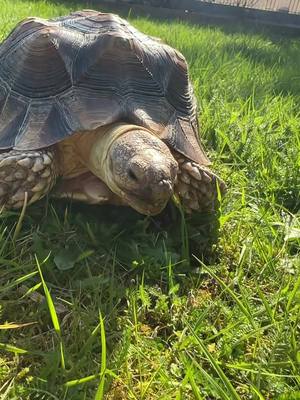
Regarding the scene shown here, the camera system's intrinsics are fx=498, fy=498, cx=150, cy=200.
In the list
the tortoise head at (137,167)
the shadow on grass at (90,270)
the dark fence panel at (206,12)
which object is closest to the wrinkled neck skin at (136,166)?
→ the tortoise head at (137,167)

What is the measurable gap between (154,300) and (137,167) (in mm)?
461

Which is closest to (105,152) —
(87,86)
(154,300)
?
(87,86)

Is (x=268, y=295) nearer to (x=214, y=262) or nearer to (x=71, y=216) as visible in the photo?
(x=214, y=262)

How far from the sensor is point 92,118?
6.37 ft

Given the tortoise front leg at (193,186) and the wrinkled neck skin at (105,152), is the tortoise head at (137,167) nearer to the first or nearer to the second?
the wrinkled neck skin at (105,152)

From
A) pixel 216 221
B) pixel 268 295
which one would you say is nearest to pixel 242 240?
pixel 216 221

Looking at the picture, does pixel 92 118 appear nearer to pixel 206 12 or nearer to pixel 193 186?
pixel 193 186

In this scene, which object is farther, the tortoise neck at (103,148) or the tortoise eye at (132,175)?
the tortoise neck at (103,148)

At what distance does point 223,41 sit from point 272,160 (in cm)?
390

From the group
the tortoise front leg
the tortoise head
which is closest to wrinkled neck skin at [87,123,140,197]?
the tortoise head

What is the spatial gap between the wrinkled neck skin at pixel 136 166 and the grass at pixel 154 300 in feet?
0.72

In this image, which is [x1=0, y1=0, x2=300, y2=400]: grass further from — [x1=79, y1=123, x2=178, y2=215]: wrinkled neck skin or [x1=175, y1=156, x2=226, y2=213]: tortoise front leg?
[x1=79, y1=123, x2=178, y2=215]: wrinkled neck skin

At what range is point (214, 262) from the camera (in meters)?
1.98

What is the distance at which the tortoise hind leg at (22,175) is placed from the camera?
1920 mm
